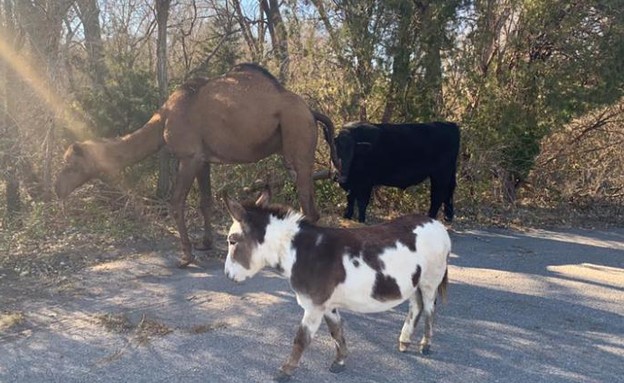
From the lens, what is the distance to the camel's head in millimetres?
7449

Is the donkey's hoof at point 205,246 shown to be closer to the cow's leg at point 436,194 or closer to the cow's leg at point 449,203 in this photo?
the cow's leg at point 436,194

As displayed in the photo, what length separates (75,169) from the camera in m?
7.49

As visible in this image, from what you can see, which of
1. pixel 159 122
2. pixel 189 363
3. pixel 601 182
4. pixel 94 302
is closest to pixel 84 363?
pixel 189 363

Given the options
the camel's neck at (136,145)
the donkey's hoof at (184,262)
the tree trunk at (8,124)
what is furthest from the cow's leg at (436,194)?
the tree trunk at (8,124)

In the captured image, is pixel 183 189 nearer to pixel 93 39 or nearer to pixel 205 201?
pixel 205 201

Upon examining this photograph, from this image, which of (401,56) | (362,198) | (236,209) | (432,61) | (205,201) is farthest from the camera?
(432,61)

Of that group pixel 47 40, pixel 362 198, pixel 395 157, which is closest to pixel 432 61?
pixel 395 157

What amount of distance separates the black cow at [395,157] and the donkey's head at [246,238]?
14.5ft

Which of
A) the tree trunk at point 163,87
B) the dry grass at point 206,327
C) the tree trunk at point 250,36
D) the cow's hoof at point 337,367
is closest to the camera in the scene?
the cow's hoof at point 337,367

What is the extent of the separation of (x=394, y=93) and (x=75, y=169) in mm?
5533

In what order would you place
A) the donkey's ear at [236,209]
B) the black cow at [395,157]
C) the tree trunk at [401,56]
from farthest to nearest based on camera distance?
the tree trunk at [401,56] < the black cow at [395,157] < the donkey's ear at [236,209]

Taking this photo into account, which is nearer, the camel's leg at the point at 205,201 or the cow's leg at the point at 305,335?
the cow's leg at the point at 305,335

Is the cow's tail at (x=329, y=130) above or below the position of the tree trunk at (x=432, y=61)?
→ below

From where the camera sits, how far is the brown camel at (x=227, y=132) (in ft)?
23.4
